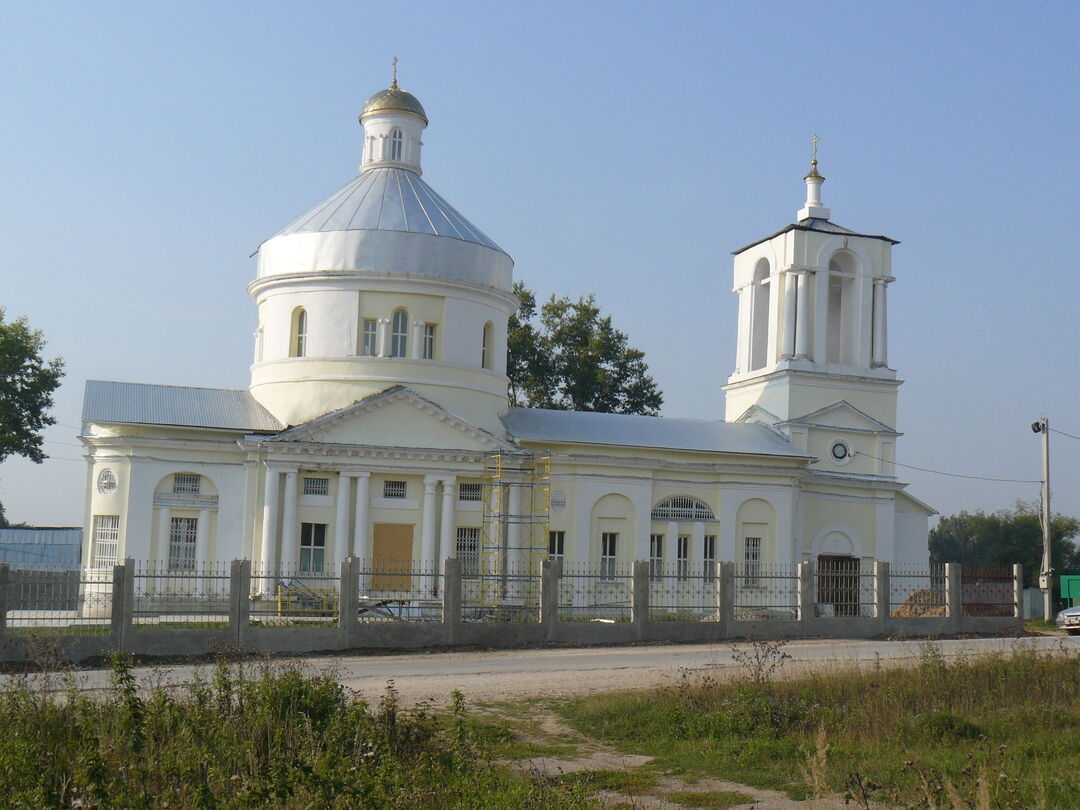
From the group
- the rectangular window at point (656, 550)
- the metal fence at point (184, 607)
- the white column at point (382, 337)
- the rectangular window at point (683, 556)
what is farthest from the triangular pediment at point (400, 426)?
the metal fence at point (184, 607)

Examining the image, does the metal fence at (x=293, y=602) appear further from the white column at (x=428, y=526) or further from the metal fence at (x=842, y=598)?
the metal fence at (x=842, y=598)

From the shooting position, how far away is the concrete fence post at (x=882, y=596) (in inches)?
1129

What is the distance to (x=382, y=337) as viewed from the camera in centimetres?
3469

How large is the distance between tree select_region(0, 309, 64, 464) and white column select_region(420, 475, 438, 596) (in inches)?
647

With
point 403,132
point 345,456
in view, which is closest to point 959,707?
point 345,456

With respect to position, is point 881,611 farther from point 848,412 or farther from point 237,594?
point 237,594

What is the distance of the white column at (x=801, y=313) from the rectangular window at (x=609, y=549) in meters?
8.62

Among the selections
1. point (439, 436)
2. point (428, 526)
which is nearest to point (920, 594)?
point (428, 526)

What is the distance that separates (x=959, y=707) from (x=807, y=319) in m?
26.1

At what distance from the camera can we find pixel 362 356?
34500 mm

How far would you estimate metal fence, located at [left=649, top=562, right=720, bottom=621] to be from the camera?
1096 inches

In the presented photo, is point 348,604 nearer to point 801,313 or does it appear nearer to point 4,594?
point 4,594

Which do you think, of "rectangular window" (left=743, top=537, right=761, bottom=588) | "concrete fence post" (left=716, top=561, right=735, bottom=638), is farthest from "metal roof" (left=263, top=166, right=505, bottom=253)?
"concrete fence post" (left=716, top=561, right=735, bottom=638)

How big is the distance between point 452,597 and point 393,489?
9.97 meters
